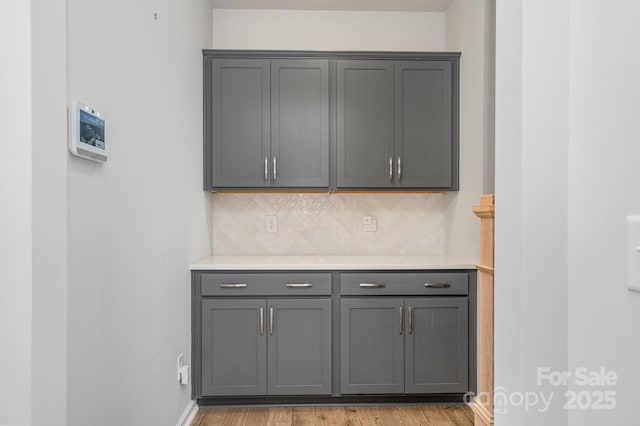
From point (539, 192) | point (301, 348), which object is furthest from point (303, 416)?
point (539, 192)

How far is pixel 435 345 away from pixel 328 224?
1175mm

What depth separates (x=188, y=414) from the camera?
2658 mm

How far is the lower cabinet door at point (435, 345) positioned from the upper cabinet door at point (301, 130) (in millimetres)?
1099

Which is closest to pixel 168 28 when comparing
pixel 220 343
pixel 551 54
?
pixel 220 343

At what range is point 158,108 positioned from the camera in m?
2.11

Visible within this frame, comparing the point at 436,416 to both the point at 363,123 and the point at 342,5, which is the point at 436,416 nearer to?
the point at 363,123

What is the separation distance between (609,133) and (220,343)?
8.31 feet

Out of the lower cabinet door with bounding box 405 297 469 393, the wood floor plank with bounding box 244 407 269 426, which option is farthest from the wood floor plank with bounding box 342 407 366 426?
the wood floor plank with bounding box 244 407 269 426

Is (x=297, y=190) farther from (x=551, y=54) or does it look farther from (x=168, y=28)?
(x=551, y=54)

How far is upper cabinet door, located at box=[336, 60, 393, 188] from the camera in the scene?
123 inches

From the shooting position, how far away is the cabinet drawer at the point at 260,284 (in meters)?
2.79

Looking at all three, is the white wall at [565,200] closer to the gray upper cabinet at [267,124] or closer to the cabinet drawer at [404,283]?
the cabinet drawer at [404,283]

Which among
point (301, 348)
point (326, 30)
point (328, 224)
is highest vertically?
point (326, 30)

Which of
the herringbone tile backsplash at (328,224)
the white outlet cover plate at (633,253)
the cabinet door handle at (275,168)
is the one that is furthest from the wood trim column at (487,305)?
the herringbone tile backsplash at (328,224)
